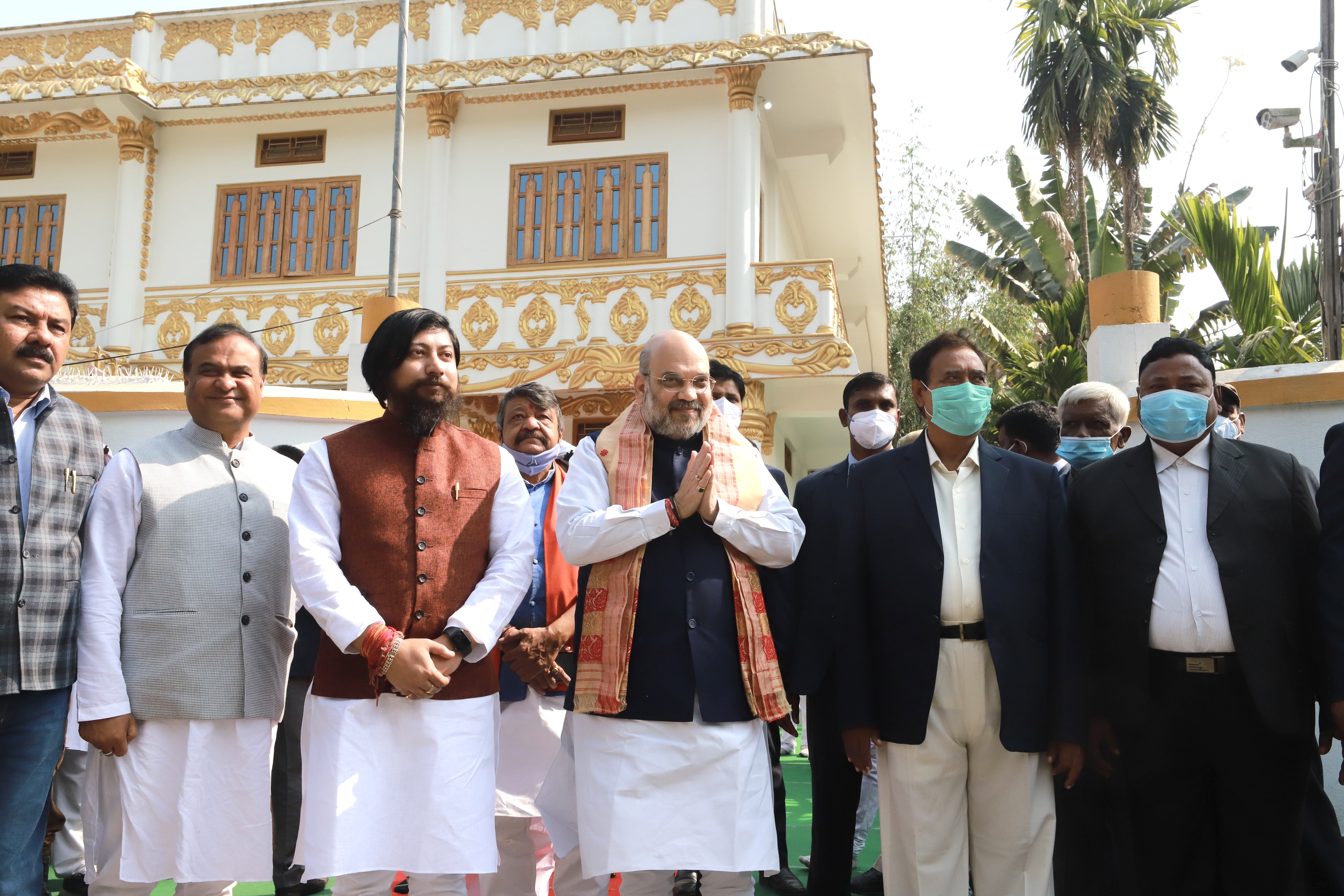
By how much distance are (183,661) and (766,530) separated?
1.69 m

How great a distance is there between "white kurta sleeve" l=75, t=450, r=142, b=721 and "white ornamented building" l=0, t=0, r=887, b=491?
8396mm

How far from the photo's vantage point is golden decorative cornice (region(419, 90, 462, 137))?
39.9ft

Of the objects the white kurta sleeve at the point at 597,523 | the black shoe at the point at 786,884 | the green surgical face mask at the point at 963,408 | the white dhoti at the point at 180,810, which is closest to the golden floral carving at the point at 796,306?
the black shoe at the point at 786,884

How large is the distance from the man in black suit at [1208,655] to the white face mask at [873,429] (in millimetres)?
1397

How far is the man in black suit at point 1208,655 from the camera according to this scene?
9.41 ft

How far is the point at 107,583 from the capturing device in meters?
2.95

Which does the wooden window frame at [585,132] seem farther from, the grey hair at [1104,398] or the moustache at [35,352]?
the moustache at [35,352]

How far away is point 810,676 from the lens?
3164 mm

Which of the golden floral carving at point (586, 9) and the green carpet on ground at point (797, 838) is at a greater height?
the golden floral carving at point (586, 9)

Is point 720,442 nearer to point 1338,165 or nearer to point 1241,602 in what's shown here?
point 1241,602

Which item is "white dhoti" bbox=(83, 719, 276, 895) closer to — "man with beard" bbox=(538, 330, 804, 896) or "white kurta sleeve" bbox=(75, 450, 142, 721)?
"white kurta sleeve" bbox=(75, 450, 142, 721)

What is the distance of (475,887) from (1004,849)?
2.00 metres

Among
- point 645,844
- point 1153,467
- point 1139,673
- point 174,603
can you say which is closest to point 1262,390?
point 1153,467

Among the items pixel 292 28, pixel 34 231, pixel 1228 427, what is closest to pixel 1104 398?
pixel 1228 427
